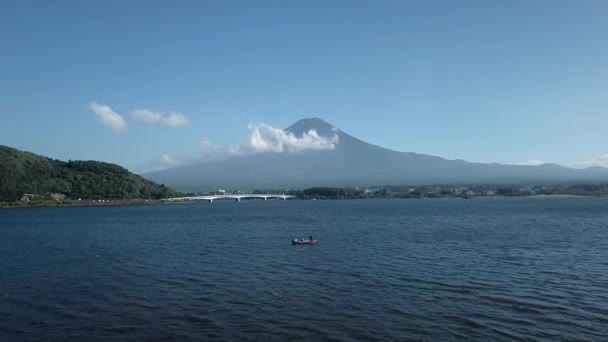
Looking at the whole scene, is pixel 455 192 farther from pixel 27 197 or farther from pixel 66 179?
pixel 27 197

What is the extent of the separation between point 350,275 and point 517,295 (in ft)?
23.2

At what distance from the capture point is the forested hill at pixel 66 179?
9944 centimetres

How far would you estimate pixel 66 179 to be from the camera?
111 m

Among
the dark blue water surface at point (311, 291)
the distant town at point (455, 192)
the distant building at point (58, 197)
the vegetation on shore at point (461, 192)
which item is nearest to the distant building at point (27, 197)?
the distant building at point (58, 197)

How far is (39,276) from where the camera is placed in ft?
73.7

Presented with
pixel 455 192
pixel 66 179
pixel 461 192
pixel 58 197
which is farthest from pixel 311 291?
pixel 455 192

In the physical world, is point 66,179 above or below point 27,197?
above

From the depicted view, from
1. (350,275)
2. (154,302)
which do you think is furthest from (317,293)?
(154,302)

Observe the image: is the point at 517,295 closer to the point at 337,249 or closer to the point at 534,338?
the point at 534,338

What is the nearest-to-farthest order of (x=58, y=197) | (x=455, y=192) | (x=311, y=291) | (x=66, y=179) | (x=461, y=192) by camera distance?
(x=311, y=291), (x=58, y=197), (x=66, y=179), (x=461, y=192), (x=455, y=192)

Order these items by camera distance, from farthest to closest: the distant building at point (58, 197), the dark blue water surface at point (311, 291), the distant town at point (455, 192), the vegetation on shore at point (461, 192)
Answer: the distant town at point (455, 192)
the vegetation on shore at point (461, 192)
the distant building at point (58, 197)
the dark blue water surface at point (311, 291)

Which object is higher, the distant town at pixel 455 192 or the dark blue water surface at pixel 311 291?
the distant town at pixel 455 192

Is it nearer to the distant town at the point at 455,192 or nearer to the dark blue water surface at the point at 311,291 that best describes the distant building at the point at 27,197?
the distant town at the point at 455,192

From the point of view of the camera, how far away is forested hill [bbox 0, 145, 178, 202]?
9944 centimetres
